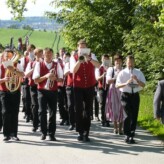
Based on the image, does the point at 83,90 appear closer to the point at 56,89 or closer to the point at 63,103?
the point at 56,89

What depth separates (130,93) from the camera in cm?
1091

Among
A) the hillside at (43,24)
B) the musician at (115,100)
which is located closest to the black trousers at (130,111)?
the musician at (115,100)

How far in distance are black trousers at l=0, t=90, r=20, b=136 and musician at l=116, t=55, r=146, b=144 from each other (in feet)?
7.49

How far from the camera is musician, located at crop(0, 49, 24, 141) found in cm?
1088

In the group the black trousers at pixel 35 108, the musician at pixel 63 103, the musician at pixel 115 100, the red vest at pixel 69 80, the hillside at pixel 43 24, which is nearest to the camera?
the musician at pixel 115 100

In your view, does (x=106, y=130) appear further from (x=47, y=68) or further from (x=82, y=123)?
(x=47, y=68)

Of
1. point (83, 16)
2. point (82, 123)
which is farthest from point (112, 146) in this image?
point (83, 16)

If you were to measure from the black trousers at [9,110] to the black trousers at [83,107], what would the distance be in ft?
4.34

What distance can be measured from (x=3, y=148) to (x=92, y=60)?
2706mm

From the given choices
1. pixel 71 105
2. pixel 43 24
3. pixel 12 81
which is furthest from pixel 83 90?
pixel 43 24

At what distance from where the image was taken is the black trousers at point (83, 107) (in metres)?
Result: 11.0

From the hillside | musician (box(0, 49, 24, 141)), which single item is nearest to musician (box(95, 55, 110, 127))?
musician (box(0, 49, 24, 141))

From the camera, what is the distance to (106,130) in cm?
1264

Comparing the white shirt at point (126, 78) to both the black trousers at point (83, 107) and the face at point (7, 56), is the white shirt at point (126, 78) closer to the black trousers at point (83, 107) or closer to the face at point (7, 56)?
the black trousers at point (83, 107)
